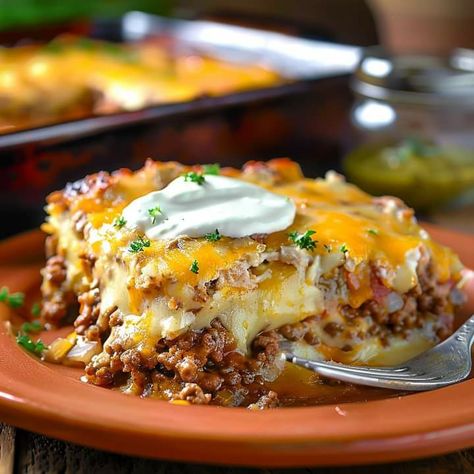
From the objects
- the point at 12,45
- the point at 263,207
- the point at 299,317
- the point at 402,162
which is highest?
the point at 263,207

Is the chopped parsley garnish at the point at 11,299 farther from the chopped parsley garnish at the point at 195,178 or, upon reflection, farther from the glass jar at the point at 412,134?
the glass jar at the point at 412,134

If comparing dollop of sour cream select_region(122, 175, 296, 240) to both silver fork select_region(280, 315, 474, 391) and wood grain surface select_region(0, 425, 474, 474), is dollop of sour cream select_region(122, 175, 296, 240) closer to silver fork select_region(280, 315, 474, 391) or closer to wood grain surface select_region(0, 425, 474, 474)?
silver fork select_region(280, 315, 474, 391)

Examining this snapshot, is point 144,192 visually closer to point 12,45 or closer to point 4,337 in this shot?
point 4,337

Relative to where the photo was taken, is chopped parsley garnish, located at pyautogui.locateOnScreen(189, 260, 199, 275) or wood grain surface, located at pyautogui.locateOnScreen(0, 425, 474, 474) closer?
wood grain surface, located at pyautogui.locateOnScreen(0, 425, 474, 474)

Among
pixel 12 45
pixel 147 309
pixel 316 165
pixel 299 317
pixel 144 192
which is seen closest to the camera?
pixel 147 309

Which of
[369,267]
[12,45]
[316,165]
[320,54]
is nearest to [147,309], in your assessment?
[369,267]

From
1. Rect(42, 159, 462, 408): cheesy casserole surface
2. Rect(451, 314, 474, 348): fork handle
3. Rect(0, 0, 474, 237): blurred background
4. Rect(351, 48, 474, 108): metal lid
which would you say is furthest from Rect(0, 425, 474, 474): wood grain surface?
Rect(351, 48, 474, 108): metal lid

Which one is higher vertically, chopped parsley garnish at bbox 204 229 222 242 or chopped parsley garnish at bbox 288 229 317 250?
chopped parsley garnish at bbox 204 229 222 242
